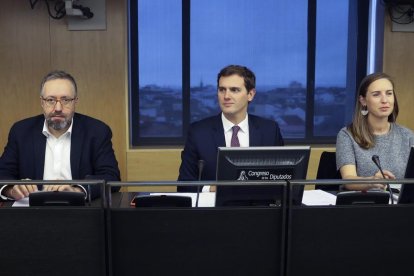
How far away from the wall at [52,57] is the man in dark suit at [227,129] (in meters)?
1.70

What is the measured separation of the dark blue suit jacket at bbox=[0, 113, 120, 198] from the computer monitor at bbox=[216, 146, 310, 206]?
102 centimetres

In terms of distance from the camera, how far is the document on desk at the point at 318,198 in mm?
1953

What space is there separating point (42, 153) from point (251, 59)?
2.50m

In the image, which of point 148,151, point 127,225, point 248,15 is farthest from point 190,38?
point 127,225

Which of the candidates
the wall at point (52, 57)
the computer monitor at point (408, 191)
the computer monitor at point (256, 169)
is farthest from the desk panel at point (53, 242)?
the wall at point (52, 57)

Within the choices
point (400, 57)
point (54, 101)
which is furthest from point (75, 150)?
point (400, 57)

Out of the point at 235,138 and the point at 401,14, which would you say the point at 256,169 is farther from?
the point at 401,14

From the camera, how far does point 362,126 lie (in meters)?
2.45

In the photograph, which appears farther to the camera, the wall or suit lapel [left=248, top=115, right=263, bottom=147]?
the wall

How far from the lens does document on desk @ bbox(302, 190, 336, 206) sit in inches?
76.9

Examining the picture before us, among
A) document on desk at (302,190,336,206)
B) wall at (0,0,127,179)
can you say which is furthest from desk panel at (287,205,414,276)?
wall at (0,0,127,179)

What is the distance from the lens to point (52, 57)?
3.96 metres

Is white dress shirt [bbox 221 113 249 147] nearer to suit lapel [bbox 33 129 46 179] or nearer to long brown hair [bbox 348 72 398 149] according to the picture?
long brown hair [bbox 348 72 398 149]

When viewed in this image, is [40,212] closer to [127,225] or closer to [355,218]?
[127,225]
